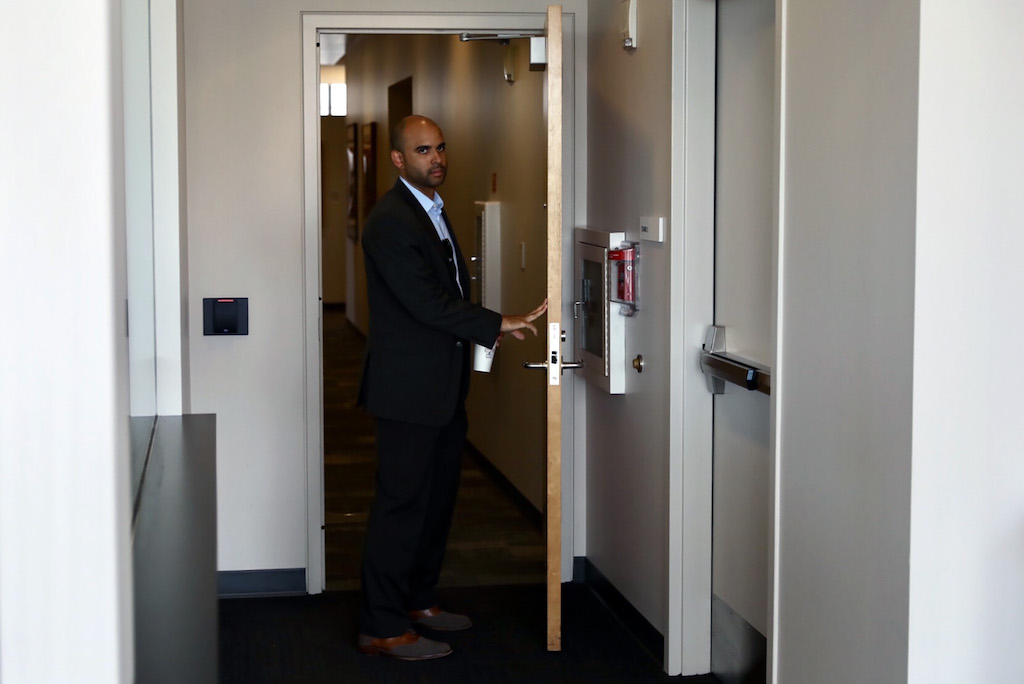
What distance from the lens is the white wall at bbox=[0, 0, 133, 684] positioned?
1.09m

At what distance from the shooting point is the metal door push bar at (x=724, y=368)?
316 cm

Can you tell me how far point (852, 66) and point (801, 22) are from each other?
264mm

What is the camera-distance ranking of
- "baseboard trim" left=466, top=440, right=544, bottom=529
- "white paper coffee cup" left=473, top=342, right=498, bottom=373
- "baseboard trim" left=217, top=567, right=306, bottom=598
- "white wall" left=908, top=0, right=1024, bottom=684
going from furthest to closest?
"baseboard trim" left=466, top=440, right=544, bottom=529 < "baseboard trim" left=217, top=567, right=306, bottom=598 < "white paper coffee cup" left=473, top=342, right=498, bottom=373 < "white wall" left=908, top=0, right=1024, bottom=684

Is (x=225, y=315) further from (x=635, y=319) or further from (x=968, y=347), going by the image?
(x=968, y=347)

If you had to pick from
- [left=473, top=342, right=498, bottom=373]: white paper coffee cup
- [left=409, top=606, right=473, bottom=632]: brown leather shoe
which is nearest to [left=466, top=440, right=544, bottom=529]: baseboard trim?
[left=409, top=606, right=473, bottom=632]: brown leather shoe

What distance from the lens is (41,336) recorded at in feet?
3.60

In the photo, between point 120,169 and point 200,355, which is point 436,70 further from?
point 120,169

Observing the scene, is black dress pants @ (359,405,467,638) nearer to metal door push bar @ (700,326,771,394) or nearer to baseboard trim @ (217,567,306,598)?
baseboard trim @ (217,567,306,598)

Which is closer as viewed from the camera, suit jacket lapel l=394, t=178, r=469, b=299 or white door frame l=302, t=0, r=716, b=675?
white door frame l=302, t=0, r=716, b=675

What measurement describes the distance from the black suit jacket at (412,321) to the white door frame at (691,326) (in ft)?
2.19

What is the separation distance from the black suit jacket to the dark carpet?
2.78ft

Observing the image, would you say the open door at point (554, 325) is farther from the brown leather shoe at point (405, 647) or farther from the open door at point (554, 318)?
the brown leather shoe at point (405, 647)

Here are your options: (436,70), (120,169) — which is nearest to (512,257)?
(436,70)

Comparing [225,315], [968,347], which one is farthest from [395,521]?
[968,347]
